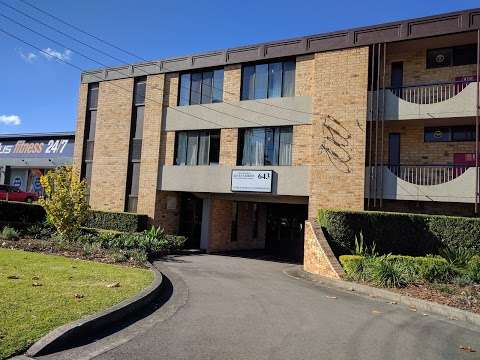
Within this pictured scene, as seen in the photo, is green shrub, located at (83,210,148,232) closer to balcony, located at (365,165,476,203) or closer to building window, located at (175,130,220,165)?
building window, located at (175,130,220,165)

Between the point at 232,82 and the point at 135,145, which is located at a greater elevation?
the point at 232,82

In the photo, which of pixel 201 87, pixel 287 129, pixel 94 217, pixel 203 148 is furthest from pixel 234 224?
pixel 201 87

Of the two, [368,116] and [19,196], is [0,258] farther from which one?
[19,196]

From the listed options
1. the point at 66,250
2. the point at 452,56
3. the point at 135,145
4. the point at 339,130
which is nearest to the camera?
the point at 66,250

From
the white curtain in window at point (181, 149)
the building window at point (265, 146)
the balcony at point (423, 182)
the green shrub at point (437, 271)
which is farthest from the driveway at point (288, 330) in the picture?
the white curtain in window at point (181, 149)

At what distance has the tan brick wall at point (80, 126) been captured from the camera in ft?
89.0

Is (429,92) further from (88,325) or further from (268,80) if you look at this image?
(88,325)

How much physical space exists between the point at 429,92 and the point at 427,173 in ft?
10.1

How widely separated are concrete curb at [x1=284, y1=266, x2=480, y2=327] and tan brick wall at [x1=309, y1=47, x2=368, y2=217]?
5099 mm

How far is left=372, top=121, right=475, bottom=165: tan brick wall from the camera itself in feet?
58.5

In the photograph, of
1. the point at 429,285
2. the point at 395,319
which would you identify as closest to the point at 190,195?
the point at 429,285

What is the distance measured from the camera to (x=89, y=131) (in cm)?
2725

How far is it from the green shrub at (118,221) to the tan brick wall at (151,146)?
835 mm

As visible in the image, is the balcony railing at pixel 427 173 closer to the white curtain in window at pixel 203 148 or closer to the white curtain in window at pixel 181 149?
the white curtain in window at pixel 203 148
